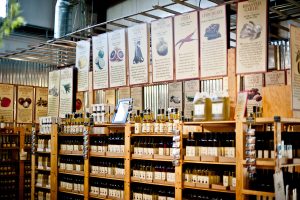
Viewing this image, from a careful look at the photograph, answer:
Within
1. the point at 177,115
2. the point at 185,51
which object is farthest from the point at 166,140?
the point at 185,51

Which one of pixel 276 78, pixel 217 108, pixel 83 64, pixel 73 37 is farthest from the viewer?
pixel 73 37

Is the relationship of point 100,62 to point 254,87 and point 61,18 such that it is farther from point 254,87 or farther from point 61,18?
point 61,18

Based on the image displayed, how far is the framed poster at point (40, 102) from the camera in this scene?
471 inches

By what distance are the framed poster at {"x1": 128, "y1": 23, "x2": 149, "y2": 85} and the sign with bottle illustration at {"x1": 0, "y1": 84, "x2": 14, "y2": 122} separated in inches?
225

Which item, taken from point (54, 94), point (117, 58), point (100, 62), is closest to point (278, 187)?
point (117, 58)

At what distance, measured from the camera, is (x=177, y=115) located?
19.5 feet

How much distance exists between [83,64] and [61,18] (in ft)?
10.6

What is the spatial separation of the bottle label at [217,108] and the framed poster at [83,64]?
10.7 feet

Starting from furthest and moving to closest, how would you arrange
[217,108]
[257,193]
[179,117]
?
[179,117] → [217,108] → [257,193]

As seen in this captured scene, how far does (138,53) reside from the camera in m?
6.80

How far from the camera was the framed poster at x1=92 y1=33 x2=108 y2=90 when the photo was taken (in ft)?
24.2

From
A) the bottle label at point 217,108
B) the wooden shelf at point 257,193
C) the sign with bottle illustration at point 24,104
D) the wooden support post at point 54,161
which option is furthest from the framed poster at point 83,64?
the sign with bottle illustration at point 24,104

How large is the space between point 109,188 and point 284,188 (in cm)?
320

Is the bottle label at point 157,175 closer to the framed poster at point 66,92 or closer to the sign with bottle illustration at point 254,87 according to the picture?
the framed poster at point 66,92
